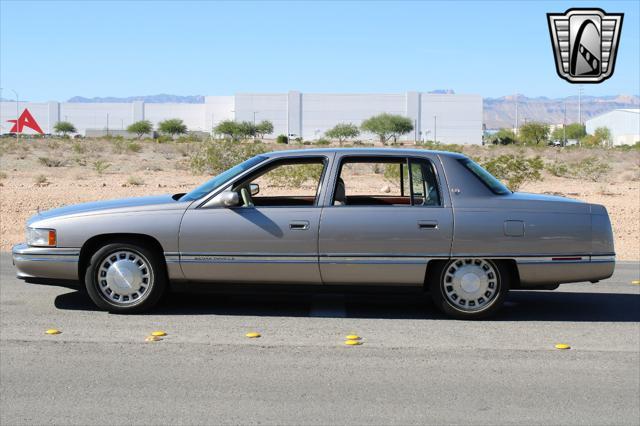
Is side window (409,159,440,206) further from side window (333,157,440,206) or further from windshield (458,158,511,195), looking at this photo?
windshield (458,158,511,195)

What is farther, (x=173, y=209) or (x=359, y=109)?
(x=359, y=109)

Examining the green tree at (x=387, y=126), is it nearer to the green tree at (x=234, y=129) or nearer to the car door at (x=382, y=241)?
the green tree at (x=234, y=129)

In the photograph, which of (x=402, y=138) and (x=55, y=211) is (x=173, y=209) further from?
(x=402, y=138)

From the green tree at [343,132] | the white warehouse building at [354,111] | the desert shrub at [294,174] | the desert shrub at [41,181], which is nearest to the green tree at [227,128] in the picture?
the green tree at [343,132]

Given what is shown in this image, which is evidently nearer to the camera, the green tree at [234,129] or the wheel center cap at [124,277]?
the wheel center cap at [124,277]

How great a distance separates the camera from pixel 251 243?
8.34 metres

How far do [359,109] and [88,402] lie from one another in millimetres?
125091

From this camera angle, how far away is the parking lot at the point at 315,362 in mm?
5703

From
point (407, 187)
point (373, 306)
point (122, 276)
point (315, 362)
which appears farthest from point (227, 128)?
point (315, 362)

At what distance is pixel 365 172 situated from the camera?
37.6 metres

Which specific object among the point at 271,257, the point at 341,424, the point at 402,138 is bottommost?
the point at 341,424

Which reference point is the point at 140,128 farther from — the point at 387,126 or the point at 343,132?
the point at 387,126

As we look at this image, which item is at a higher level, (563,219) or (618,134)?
(618,134)

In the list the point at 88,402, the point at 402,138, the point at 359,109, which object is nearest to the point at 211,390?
the point at 88,402
